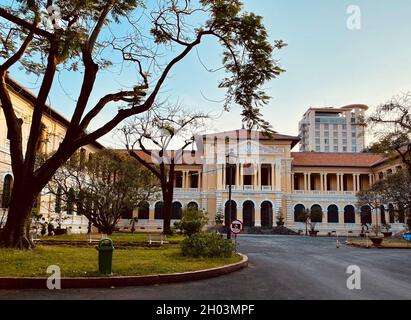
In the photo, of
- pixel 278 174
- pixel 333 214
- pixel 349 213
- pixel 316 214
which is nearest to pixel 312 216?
pixel 316 214

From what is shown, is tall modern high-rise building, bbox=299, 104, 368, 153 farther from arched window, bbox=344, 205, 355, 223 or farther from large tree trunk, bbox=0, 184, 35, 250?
large tree trunk, bbox=0, 184, 35, 250

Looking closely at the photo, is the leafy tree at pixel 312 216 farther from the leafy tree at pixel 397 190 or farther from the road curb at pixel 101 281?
the road curb at pixel 101 281

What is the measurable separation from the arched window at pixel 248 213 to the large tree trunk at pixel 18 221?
4277cm

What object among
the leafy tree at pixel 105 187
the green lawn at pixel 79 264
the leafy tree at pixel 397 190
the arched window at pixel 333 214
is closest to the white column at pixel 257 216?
the arched window at pixel 333 214

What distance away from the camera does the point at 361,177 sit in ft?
189

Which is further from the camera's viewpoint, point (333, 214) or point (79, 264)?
point (333, 214)

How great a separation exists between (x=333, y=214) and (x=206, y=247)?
45353mm

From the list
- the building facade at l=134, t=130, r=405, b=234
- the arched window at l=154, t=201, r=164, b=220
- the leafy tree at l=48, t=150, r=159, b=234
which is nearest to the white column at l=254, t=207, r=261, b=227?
the building facade at l=134, t=130, r=405, b=234

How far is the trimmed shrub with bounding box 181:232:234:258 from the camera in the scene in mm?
13148

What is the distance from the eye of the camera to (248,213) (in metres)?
54.6

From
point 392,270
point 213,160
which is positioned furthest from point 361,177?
point 392,270

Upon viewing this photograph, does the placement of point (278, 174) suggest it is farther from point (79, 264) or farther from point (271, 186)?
point (79, 264)
